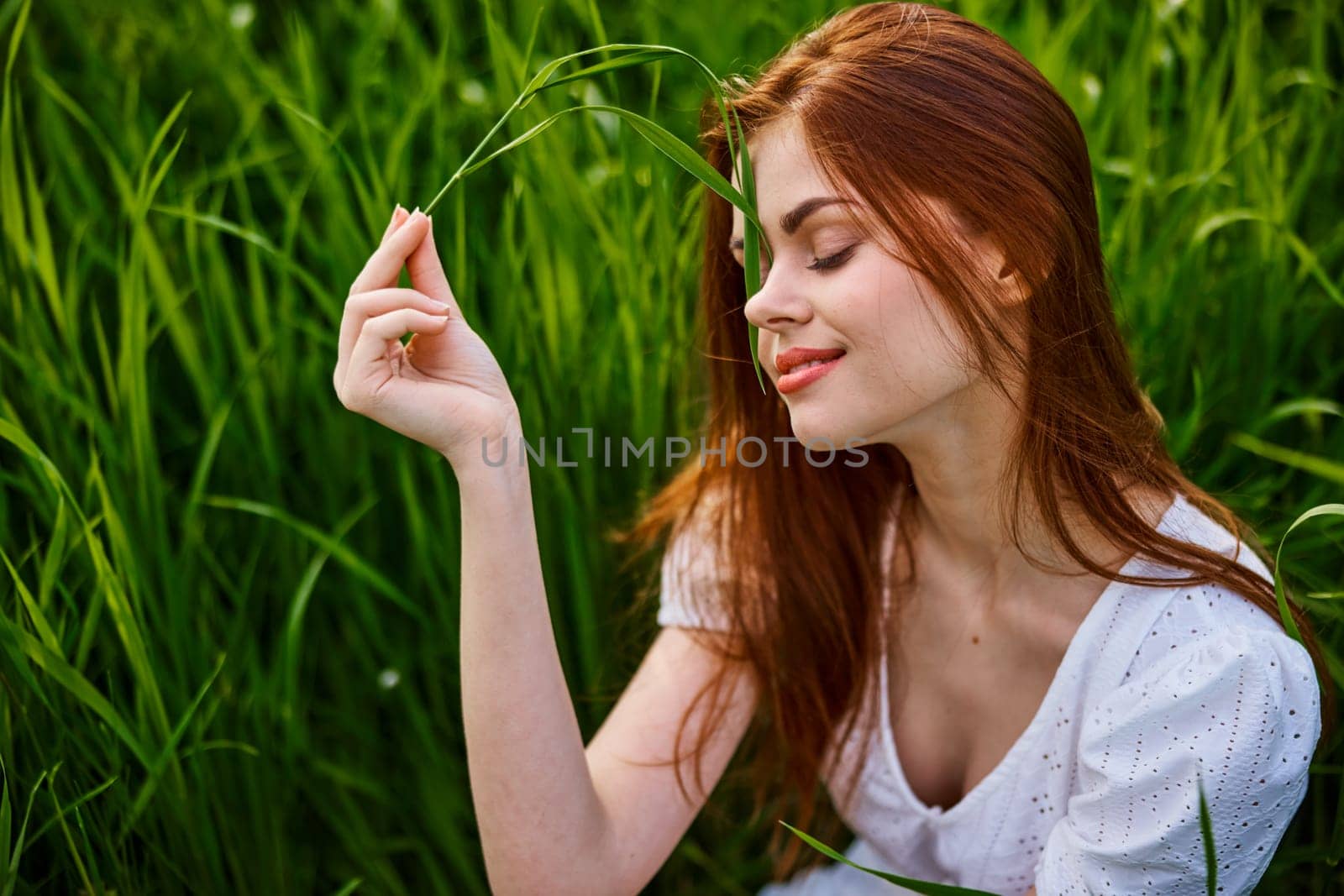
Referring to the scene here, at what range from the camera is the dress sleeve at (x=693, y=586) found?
124cm

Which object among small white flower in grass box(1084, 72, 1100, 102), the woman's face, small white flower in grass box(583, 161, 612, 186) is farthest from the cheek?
small white flower in grass box(1084, 72, 1100, 102)

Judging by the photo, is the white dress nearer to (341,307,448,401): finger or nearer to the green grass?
the green grass

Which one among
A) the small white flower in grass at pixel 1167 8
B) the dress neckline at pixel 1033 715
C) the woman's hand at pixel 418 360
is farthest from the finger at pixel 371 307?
the small white flower in grass at pixel 1167 8

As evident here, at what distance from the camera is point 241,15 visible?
181cm

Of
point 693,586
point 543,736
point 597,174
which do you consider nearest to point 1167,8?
point 597,174

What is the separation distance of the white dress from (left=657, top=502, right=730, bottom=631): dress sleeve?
0.29 m

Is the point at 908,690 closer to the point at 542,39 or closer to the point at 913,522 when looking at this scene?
the point at 913,522

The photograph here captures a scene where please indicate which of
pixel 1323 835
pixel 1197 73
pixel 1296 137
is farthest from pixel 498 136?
pixel 1323 835

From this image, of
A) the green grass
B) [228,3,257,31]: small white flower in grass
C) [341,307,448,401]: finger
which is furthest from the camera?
[228,3,257,31]: small white flower in grass

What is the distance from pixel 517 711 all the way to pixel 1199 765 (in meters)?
0.55

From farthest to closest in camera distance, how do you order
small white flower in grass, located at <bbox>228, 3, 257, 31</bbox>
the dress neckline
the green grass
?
small white flower in grass, located at <bbox>228, 3, 257, 31</bbox> < the green grass < the dress neckline

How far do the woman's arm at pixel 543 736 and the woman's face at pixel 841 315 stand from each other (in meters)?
0.24

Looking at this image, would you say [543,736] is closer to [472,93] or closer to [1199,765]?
[1199,765]

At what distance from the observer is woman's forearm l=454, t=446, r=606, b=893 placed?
99 cm
